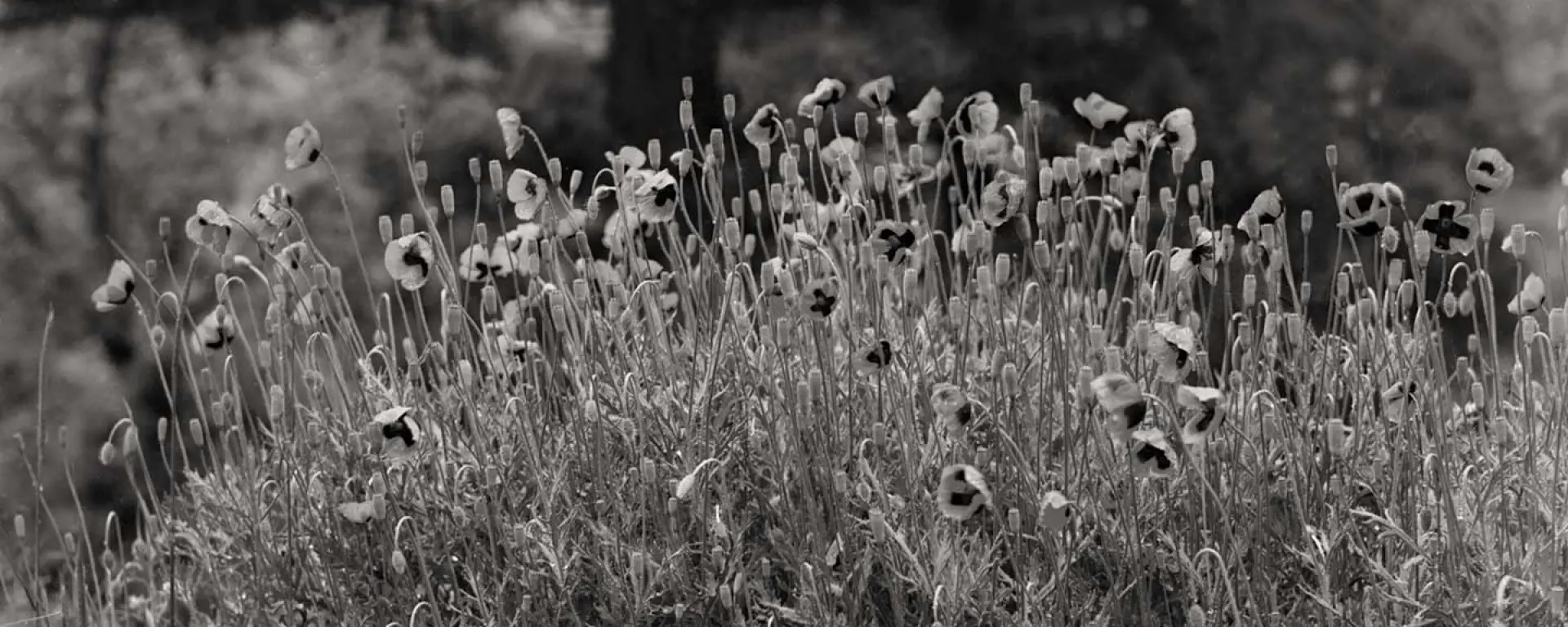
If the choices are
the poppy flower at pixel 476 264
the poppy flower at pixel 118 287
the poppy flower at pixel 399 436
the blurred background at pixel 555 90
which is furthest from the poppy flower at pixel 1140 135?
the blurred background at pixel 555 90

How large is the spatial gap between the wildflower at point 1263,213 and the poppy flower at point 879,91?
628 millimetres

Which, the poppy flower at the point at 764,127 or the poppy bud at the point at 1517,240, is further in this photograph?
the poppy flower at the point at 764,127

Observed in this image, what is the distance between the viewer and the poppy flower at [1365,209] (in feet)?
7.66

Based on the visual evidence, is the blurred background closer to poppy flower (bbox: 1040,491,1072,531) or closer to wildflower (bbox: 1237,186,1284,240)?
wildflower (bbox: 1237,186,1284,240)

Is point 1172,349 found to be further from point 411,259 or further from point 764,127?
point 411,259

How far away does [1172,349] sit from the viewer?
2.05m

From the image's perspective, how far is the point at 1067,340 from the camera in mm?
2316

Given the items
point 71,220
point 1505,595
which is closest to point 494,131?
point 71,220

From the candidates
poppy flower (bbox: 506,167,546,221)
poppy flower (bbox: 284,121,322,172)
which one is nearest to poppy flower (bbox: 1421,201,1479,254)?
poppy flower (bbox: 506,167,546,221)

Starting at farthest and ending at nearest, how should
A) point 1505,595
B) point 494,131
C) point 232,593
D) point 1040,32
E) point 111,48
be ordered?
point 111,48 → point 494,131 → point 1040,32 → point 232,593 → point 1505,595

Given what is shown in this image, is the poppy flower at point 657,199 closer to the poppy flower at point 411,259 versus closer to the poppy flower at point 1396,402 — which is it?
the poppy flower at point 411,259

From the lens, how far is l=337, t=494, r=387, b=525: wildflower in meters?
2.28

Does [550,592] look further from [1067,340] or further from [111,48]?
[111,48]

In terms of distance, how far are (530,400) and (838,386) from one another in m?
0.49
